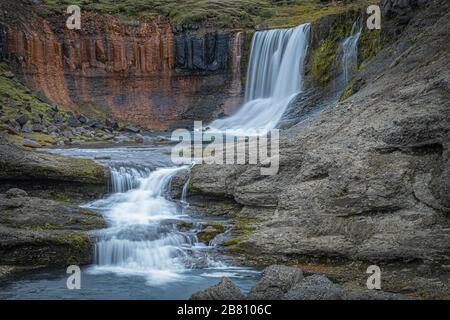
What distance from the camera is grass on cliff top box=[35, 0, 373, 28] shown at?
42219 millimetres

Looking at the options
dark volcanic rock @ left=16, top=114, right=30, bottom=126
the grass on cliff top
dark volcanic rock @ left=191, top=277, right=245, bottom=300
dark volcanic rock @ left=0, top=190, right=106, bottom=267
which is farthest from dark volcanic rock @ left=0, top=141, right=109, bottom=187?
the grass on cliff top

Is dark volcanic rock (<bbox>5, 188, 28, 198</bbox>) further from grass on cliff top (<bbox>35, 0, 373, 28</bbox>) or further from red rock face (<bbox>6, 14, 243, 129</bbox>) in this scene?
grass on cliff top (<bbox>35, 0, 373, 28</bbox>)

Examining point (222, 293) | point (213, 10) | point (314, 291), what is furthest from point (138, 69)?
point (314, 291)

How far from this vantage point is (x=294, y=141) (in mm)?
15922

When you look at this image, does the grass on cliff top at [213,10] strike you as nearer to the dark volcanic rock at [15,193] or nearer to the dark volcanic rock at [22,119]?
the dark volcanic rock at [22,119]

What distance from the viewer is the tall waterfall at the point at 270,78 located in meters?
32.3

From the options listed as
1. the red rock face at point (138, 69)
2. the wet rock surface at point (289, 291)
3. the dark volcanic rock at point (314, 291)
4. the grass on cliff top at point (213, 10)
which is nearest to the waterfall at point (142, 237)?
the wet rock surface at point (289, 291)

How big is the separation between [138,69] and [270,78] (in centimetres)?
1139

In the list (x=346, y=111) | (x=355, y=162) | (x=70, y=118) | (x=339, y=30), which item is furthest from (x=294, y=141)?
(x=70, y=118)

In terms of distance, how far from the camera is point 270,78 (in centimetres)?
3531

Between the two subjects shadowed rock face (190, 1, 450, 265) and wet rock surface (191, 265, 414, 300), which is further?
shadowed rock face (190, 1, 450, 265)

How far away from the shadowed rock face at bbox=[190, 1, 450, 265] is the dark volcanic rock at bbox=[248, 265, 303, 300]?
81.0 inches

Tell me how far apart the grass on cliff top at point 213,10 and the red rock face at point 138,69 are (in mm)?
1554
